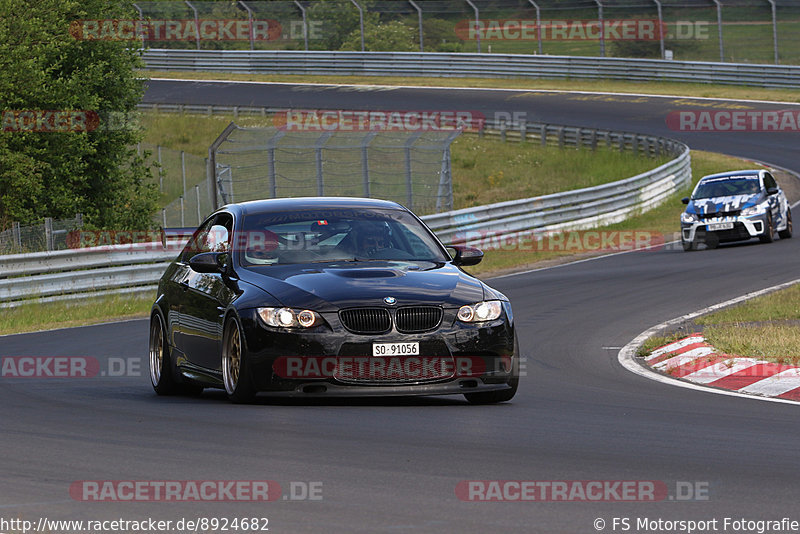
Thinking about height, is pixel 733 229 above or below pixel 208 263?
below

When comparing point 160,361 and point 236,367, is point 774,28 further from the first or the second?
point 236,367

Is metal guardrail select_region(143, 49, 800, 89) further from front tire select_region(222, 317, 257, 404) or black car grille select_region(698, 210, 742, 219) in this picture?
front tire select_region(222, 317, 257, 404)

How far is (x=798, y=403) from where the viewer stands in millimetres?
9633

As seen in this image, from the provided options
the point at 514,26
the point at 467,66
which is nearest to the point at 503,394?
the point at 514,26

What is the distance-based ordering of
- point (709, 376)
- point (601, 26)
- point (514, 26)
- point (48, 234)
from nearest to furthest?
point (709, 376)
point (48, 234)
point (601, 26)
point (514, 26)

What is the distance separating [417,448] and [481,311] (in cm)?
210

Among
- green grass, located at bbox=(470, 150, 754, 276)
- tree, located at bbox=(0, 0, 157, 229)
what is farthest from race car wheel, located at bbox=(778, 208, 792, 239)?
tree, located at bbox=(0, 0, 157, 229)

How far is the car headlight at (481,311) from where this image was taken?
30.7 feet

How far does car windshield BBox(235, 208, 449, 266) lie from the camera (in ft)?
33.3

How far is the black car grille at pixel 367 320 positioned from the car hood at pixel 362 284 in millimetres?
49

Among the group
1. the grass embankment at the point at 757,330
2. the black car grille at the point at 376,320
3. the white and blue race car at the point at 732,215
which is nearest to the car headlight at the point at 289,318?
the black car grille at the point at 376,320

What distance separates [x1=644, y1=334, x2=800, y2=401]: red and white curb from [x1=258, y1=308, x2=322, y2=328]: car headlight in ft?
11.5

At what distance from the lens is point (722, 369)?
1151cm

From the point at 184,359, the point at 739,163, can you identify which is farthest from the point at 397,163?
the point at 184,359
